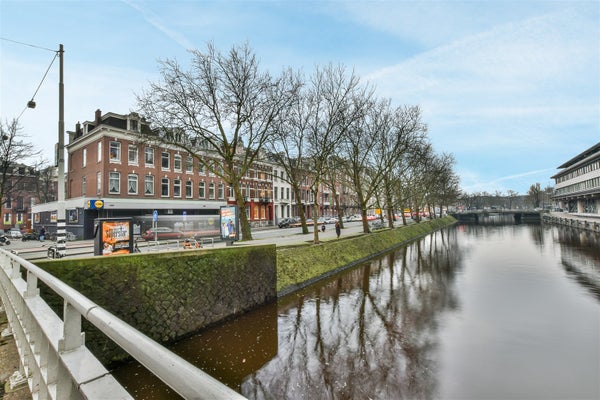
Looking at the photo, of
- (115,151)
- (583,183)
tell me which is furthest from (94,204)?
(583,183)

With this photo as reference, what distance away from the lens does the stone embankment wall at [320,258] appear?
57.6 ft

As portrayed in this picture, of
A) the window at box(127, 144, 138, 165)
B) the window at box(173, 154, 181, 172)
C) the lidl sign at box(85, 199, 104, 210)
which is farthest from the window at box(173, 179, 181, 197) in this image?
the lidl sign at box(85, 199, 104, 210)

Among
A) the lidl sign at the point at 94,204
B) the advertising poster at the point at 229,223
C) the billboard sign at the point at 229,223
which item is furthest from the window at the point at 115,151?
the advertising poster at the point at 229,223

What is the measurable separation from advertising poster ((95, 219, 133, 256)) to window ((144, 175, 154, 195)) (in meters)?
25.3

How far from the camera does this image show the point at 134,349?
1585mm

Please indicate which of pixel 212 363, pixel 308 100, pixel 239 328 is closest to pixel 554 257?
pixel 308 100

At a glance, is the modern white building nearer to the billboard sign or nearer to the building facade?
the building facade

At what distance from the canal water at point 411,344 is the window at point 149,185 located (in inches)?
1133

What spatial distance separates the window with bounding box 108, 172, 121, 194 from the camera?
117ft

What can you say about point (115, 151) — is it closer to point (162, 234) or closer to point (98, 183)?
point (98, 183)

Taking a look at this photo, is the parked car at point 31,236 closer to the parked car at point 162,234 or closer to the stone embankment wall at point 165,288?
the parked car at point 162,234

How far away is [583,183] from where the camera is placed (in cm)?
6775

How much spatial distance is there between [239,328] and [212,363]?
279 cm

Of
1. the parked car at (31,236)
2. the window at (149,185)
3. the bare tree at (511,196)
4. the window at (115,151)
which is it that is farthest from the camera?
the bare tree at (511,196)
